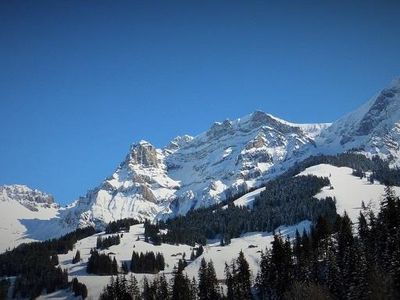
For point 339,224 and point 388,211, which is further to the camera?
point 339,224

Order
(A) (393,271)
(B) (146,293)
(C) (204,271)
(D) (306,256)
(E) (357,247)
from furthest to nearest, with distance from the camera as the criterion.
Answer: (B) (146,293) → (C) (204,271) → (D) (306,256) → (E) (357,247) → (A) (393,271)

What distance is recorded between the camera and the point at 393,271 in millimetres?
97938

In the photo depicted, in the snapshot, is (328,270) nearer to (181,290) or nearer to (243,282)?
(243,282)

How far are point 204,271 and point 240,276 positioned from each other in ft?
36.5

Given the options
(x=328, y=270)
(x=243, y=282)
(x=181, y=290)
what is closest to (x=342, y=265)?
(x=328, y=270)

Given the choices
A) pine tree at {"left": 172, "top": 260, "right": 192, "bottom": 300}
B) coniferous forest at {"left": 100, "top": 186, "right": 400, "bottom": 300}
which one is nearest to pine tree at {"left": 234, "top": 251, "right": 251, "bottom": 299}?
coniferous forest at {"left": 100, "top": 186, "right": 400, "bottom": 300}

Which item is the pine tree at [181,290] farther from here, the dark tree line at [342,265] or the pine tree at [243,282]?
the dark tree line at [342,265]

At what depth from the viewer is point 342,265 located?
116 m

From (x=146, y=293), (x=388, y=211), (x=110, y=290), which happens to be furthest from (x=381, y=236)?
(x=110, y=290)

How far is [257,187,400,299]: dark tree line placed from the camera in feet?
326

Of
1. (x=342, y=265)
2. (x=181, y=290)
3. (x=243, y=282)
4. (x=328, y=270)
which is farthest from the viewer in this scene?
(x=181, y=290)

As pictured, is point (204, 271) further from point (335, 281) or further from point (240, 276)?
point (335, 281)

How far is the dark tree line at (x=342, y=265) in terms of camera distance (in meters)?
99.3

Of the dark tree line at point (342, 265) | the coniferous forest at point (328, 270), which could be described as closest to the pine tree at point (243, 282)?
the coniferous forest at point (328, 270)
